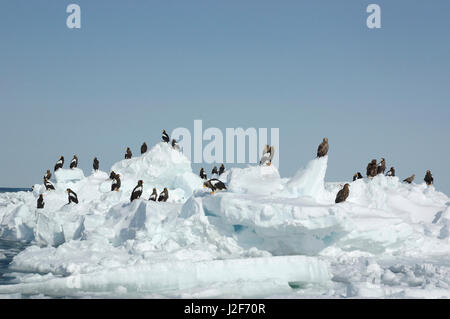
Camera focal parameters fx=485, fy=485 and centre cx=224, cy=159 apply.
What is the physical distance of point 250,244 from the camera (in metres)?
13.7

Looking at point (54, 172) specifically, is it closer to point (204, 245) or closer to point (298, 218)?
point (204, 245)

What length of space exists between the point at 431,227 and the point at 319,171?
17.3 feet

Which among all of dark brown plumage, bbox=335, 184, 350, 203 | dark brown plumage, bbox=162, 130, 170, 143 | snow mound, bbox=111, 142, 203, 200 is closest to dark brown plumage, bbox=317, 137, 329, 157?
dark brown plumage, bbox=335, 184, 350, 203

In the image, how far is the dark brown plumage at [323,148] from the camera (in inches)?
583

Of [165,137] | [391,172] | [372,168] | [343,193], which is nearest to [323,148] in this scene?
[343,193]

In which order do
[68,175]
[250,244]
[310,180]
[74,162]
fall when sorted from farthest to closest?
[74,162], [68,175], [310,180], [250,244]

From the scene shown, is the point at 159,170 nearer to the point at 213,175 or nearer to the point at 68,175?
the point at 68,175

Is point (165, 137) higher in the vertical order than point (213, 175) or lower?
higher

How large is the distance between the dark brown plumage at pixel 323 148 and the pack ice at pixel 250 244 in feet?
0.52

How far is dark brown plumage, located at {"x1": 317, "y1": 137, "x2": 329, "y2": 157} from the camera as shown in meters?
14.8

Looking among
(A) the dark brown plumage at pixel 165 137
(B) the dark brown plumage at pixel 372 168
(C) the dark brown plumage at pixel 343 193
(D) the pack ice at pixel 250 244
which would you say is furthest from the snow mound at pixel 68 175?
(C) the dark brown plumage at pixel 343 193

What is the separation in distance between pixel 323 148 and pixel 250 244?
374 cm
